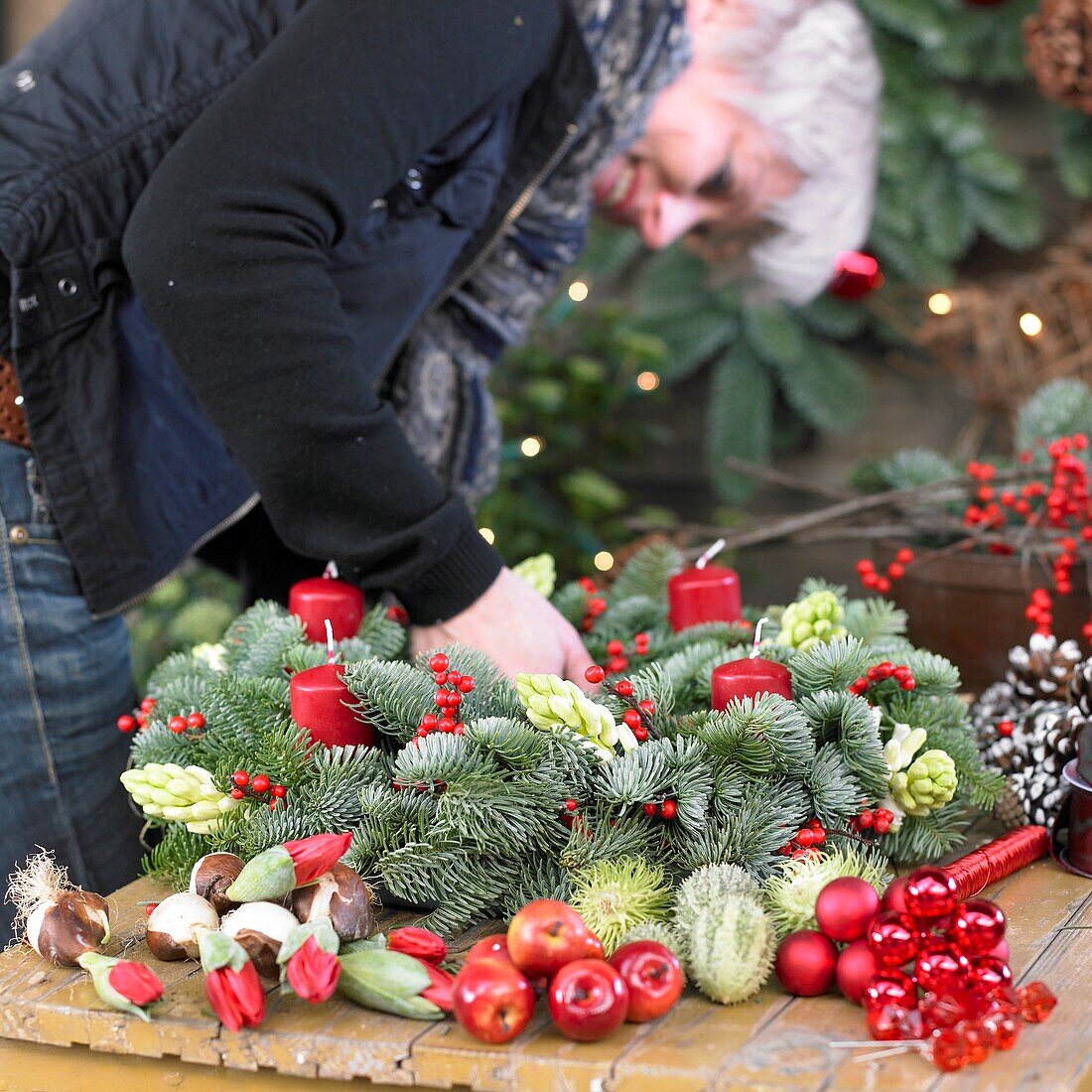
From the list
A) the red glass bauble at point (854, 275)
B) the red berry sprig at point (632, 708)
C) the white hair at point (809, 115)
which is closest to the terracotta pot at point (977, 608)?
the red berry sprig at point (632, 708)

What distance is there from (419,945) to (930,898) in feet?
0.88

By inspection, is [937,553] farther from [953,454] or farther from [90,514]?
[953,454]

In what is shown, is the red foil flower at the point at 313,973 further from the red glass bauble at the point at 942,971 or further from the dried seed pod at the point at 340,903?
the red glass bauble at the point at 942,971

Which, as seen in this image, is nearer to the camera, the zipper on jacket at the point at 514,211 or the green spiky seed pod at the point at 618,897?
the green spiky seed pod at the point at 618,897

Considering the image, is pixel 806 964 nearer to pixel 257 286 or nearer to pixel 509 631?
pixel 509 631

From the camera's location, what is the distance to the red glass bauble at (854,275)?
188cm

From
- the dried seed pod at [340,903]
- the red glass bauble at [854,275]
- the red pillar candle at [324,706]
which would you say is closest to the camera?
the dried seed pod at [340,903]

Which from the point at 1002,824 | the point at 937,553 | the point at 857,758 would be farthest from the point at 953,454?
the point at 857,758

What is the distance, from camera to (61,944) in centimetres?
65

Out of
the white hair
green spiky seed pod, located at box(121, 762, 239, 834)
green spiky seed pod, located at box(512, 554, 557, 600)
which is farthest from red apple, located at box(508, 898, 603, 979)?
the white hair

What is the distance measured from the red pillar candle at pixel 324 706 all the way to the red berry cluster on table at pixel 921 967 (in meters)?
0.30

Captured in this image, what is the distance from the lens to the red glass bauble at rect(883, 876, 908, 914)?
1.97 ft

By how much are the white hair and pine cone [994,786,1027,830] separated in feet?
2.97

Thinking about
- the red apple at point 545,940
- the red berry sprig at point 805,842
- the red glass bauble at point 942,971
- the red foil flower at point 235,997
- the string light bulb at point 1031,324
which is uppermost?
the red foil flower at point 235,997
